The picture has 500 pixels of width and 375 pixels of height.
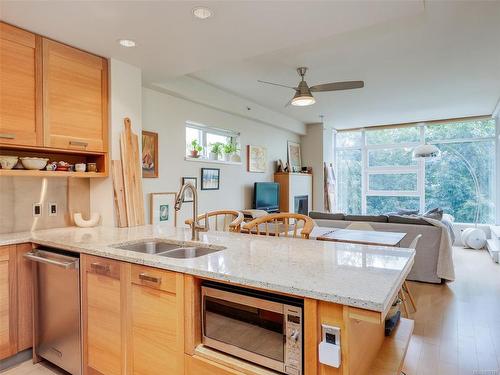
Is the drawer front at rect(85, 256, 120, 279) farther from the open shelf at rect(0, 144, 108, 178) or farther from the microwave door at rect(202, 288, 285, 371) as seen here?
the open shelf at rect(0, 144, 108, 178)

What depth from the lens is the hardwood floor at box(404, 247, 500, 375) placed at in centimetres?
229

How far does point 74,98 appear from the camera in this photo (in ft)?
8.73

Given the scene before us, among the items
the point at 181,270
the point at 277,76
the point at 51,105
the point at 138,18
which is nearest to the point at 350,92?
the point at 277,76

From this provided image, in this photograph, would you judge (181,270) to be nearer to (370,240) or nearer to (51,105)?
(51,105)

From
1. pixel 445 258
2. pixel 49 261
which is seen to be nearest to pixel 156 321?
pixel 49 261

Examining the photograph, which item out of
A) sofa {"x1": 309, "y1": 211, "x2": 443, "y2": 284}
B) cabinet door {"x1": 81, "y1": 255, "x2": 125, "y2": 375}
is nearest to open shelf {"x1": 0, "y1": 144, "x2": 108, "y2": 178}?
cabinet door {"x1": 81, "y1": 255, "x2": 125, "y2": 375}

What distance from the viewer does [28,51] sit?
7.80 feet

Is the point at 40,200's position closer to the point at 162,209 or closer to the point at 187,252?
the point at 162,209

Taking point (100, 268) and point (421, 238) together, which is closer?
point (100, 268)

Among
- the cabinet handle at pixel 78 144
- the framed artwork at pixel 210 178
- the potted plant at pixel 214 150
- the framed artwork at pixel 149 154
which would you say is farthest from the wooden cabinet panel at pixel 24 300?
the potted plant at pixel 214 150

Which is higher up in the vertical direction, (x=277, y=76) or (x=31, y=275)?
(x=277, y=76)

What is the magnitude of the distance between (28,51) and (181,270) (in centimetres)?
213

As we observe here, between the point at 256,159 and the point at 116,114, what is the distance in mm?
3247

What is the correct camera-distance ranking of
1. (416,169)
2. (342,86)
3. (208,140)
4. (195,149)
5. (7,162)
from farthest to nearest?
(416,169), (208,140), (195,149), (342,86), (7,162)
